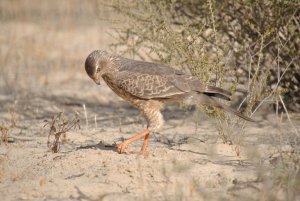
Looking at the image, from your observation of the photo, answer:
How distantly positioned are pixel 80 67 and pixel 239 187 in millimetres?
7317

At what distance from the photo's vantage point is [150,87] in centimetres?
567

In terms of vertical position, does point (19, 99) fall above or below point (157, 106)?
below

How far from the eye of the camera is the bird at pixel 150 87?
5.65 m

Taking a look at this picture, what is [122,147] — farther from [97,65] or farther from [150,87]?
[97,65]

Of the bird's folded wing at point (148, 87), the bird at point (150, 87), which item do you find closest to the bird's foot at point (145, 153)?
the bird at point (150, 87)

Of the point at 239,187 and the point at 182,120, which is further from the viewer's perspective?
the point at 182,120

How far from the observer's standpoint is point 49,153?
19.0 feet

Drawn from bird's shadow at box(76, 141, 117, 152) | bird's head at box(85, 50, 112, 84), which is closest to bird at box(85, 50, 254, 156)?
bird's head at box(85, 50, 112, 84)

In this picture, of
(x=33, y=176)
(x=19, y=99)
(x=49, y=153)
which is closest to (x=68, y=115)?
(x=19, y=99)

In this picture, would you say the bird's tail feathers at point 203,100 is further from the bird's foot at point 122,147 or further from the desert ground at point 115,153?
the bird's foot at point 122,147

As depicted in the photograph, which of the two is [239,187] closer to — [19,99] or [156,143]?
[156,143]

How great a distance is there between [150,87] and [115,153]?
0.66 meters

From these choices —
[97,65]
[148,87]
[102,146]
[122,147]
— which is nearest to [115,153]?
[122,147]

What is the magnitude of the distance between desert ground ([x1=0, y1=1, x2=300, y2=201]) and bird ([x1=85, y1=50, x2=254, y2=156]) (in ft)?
0.61
